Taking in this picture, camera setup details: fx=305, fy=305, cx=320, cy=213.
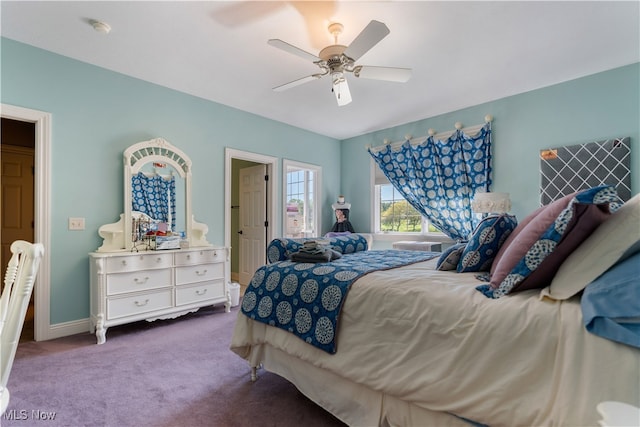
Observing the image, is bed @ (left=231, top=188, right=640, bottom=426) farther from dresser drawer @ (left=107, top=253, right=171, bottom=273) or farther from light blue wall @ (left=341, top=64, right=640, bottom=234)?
light blue wall @ (left=341, top=64, right=640, bottom=234)

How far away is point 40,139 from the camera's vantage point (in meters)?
A: 2.78

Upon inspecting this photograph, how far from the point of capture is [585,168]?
10.6 ft

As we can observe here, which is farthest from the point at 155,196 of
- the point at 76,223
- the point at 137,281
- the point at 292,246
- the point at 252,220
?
the point at 292,246

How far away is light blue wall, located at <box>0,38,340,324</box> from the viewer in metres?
2.78

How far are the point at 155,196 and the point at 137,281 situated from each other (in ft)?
Result: 3.22

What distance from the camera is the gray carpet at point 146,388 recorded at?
5.48 feet

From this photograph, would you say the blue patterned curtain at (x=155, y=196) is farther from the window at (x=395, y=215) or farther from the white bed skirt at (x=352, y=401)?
the window at (x=395, y=215)

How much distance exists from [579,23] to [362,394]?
312 centimetres

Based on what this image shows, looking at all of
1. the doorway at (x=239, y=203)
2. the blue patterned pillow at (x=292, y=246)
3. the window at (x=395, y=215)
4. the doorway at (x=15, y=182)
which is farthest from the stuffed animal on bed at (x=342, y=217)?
the doorway at (x=15, y=182)

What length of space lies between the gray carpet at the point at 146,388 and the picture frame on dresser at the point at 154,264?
32cm

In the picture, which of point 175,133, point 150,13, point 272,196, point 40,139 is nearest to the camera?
point 150,13

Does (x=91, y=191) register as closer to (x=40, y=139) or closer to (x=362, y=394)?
(x=40, y=139)

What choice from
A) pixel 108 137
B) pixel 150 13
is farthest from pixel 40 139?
pixel 150 13

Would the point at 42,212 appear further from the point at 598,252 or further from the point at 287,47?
Answer: the point at 598,252
